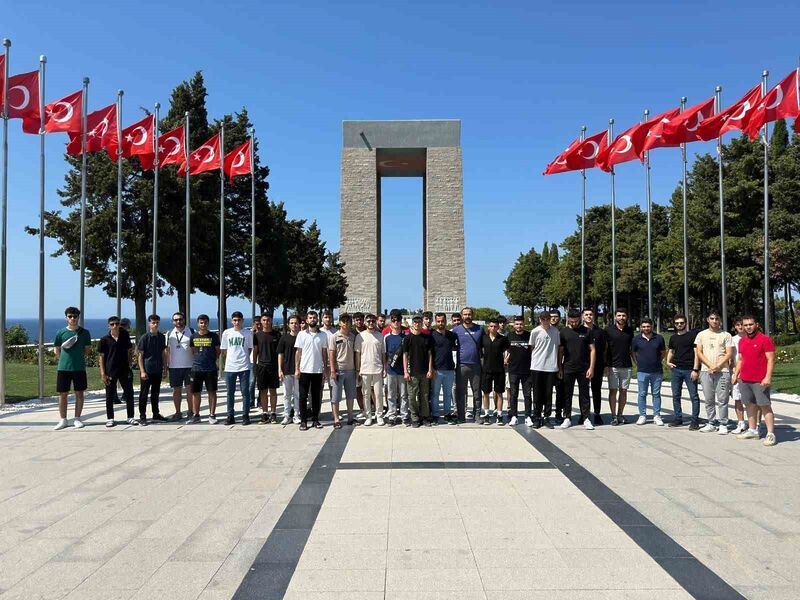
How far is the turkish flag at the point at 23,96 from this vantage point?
12031 millimetres

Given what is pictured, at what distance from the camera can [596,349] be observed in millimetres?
9250

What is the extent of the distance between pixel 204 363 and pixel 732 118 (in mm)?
12293

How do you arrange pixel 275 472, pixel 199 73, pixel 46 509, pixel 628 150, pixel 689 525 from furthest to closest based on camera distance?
pixel 199 73
pixel 628 150
pixel 275 472
pixel 46 509
pixel 689 525

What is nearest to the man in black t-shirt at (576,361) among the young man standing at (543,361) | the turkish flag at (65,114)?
the young man standing at (543,361)

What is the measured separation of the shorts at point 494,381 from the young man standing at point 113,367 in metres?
5.34

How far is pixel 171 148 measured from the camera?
A: 56.0 feet

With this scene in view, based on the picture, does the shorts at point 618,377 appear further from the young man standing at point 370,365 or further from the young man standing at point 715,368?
the young man standing at point 370,365

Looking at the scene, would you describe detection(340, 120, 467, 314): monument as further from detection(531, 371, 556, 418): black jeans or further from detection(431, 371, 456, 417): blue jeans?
detection(531, 371, 556, 418): black jeans

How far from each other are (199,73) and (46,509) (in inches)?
1216

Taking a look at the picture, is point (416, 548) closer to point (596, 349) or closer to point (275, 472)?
point (275, 472)

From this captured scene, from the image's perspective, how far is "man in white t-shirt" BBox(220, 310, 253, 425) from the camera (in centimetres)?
945

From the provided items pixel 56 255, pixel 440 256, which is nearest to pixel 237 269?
pixel 56 255

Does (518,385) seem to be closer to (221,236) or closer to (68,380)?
(68,380)

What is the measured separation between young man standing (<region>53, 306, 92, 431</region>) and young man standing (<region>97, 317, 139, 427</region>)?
273mm
